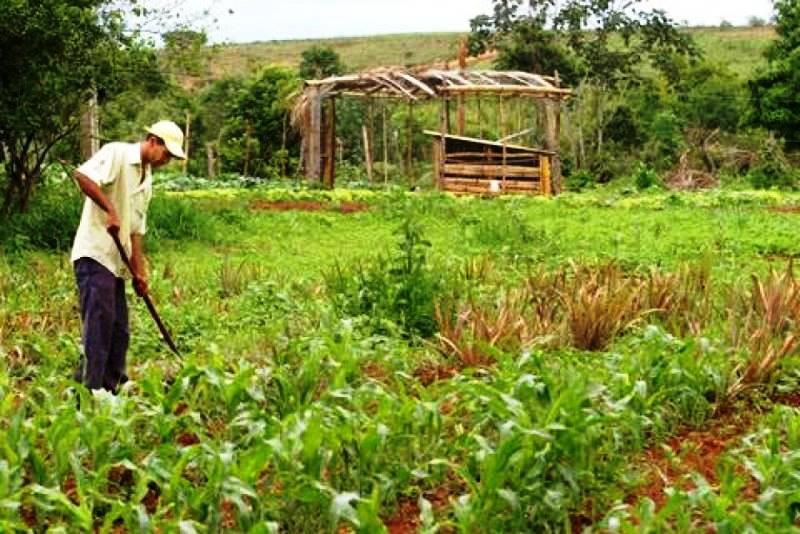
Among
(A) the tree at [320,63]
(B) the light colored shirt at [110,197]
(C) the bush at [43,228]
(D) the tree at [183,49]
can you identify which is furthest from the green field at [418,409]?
(A) the tree at [320,63]

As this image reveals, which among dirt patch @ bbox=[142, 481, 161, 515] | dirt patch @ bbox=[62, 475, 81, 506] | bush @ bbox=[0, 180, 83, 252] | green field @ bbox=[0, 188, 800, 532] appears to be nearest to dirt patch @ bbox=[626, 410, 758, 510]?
green field @ bbox=[0, 188, 800, 532]

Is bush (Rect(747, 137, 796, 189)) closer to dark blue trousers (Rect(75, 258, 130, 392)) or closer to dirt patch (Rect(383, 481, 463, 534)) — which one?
dark blue trousers (Rect(75, 258, 130, 392))

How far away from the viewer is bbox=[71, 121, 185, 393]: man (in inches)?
233

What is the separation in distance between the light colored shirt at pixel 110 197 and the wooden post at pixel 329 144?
60.5ft

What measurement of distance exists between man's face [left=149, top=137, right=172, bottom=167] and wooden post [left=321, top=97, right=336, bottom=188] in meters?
18.6

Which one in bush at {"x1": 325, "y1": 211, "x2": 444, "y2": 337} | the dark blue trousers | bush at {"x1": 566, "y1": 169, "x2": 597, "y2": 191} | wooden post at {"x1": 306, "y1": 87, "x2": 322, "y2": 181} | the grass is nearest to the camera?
the dark blue trousers

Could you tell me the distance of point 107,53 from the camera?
553 inches

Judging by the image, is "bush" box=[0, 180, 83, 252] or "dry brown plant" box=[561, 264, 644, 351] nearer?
"dry brown plant" box=[561, 264, 644, 351]

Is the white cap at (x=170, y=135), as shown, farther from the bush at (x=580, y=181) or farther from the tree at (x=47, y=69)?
the bush at (x=580, y=181)

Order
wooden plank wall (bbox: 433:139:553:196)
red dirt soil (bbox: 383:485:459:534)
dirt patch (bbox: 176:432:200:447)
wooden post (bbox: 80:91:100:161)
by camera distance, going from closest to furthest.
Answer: red dirt soil (bbox: 383:485:459:534) → dirt patch (bbox: 176:432:200:447) → wooden post (bbox: 80:91:100:161) → wooden plank wall (bbox: 433:139:553:196)

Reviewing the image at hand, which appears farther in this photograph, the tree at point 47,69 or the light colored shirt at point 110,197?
Result: the tree at point 47,69

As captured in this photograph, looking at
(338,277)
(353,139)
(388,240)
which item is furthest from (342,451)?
(353,139)

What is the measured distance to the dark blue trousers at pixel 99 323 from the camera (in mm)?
5980

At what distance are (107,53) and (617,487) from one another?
11.1 m
